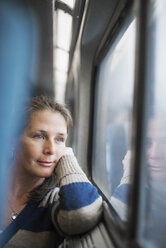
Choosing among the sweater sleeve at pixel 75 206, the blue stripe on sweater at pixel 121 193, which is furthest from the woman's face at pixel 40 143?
the blue stripe on sweater at pixel 121 193

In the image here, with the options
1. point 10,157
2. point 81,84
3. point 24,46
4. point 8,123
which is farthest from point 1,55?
point 81,84

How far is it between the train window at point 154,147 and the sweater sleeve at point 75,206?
0.91ft

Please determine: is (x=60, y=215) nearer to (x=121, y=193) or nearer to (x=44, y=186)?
(x=44, y=186)

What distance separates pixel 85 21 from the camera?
147 centimetres

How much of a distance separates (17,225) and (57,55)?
57.8 inches

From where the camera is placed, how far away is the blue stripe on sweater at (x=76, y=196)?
970mm

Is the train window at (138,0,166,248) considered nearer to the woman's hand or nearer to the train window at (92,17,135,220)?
the train window at (92,17,135,220)

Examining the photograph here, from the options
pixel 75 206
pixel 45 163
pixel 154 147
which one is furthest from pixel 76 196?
pixel 154 147

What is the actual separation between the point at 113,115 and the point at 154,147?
57 cm

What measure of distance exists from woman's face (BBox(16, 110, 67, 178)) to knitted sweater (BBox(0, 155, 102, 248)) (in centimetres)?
9

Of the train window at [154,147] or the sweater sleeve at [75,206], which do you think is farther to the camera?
the sweater sleeve at [75,206]

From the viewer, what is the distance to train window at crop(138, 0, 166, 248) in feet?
2.15

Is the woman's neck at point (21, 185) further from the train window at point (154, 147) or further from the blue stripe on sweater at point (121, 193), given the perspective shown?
the train window at point (154, 147)

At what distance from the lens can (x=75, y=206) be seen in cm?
96
